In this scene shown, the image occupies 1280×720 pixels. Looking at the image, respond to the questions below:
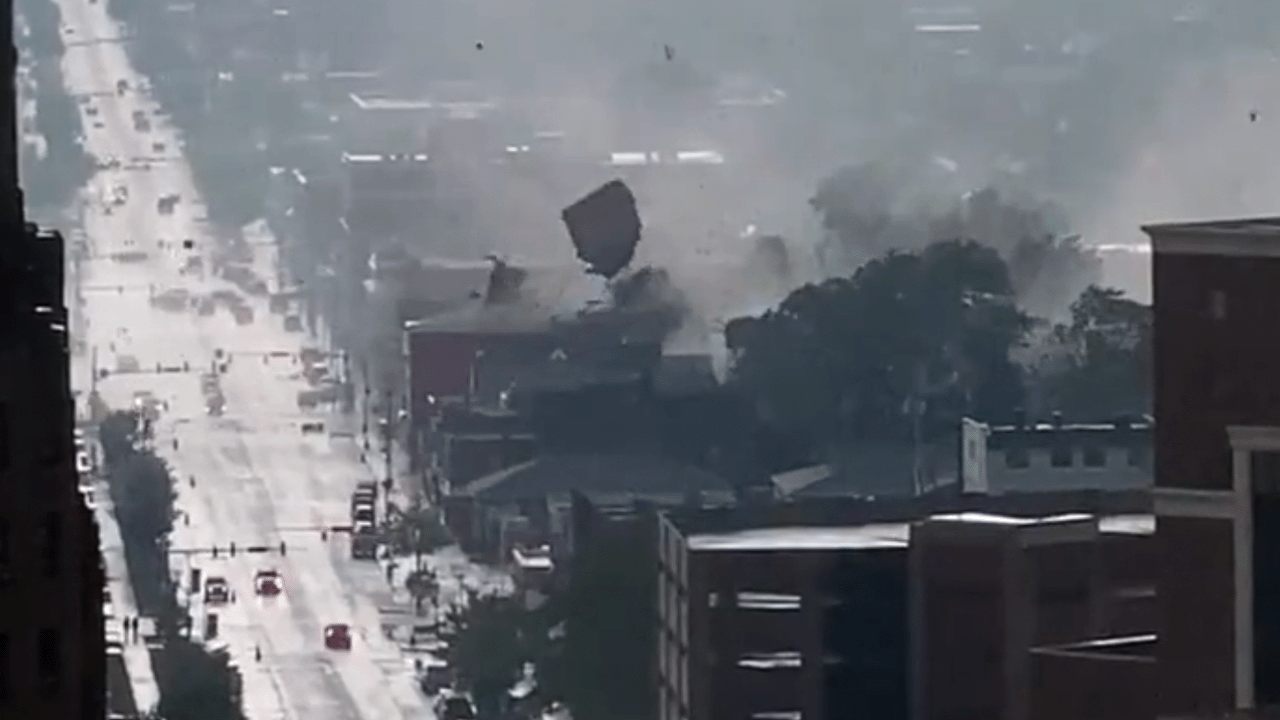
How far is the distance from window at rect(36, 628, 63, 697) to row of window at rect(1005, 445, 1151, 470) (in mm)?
11583

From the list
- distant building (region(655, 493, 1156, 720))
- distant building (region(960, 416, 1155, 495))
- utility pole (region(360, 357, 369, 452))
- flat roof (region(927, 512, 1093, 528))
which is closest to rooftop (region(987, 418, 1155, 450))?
distant building (region(960, 416, 1155, 495))

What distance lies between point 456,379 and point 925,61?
1103 centimetres

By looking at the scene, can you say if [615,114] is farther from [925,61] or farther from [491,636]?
[491,636]

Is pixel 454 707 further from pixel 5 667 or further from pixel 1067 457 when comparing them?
pixel 5 667

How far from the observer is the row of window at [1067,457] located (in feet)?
49.1

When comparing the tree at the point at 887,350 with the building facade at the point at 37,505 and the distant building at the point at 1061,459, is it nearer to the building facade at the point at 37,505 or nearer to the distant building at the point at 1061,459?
the distant building at the point at 1061,459

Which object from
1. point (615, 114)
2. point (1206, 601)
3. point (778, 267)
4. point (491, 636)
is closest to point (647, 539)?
point (491, 636)

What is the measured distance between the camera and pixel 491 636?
1403 centimetres

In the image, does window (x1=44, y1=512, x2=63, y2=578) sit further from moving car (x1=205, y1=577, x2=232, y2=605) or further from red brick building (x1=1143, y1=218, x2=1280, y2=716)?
moving car (x1=205, y1=577, x2=232, y2=605)

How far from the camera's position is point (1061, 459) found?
15.2 metres

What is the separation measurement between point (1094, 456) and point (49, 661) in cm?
1190

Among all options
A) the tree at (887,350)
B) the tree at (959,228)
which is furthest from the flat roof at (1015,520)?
the tree at (959,228)

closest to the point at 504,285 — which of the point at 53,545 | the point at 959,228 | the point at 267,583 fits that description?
the point at 959,228

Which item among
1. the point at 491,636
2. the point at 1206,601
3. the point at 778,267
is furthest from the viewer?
the point at 778,267
